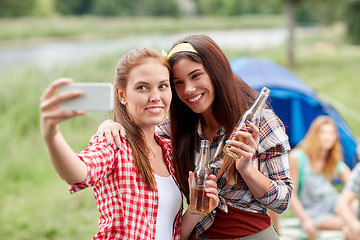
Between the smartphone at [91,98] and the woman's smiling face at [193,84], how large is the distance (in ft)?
2.46

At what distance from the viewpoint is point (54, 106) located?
43.6 inches

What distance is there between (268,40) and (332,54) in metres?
3.24

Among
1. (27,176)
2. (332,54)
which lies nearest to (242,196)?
(27,176)

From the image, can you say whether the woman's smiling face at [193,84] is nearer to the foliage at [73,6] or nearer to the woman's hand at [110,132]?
the woman's hand at [110,132]

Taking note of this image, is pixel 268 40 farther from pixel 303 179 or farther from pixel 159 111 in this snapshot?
pixel 159 111

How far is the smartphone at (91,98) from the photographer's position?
108 centimetres

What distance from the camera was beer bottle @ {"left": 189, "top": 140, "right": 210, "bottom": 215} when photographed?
169cm

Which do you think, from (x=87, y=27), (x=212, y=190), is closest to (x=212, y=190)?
(x=212, y=190)

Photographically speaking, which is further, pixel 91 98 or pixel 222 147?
pixel 222 147

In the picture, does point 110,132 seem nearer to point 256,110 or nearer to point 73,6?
point 256,110

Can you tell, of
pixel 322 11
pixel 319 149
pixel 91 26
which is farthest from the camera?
pixel 322 11

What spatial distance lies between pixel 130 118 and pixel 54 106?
656 millimetres

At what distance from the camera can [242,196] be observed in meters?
1.79

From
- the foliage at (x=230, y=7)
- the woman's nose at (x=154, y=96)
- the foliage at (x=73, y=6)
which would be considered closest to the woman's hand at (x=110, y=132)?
the woman's nose at (x=154, y=96)
